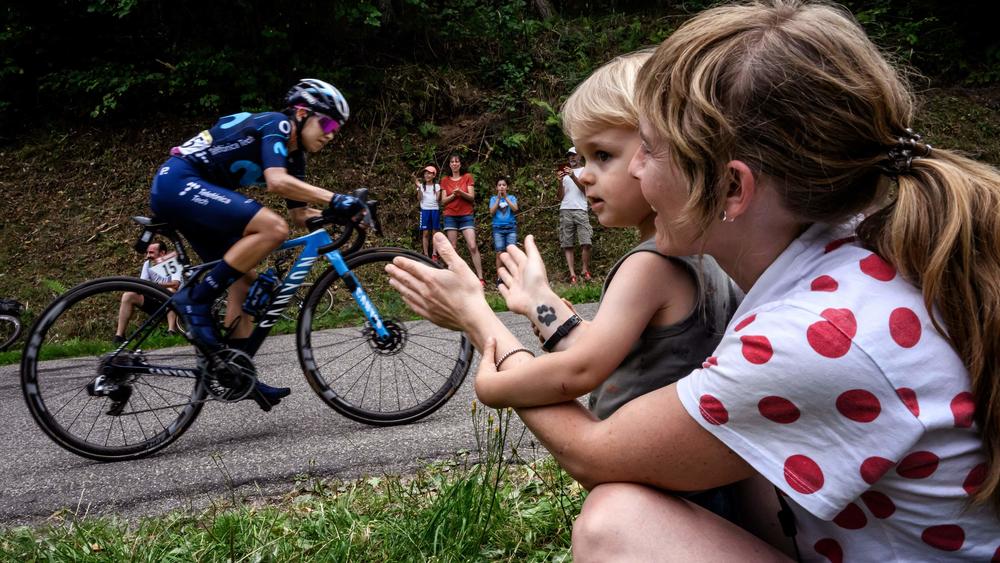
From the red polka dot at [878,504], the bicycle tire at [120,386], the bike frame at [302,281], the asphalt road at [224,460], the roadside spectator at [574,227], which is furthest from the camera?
the roadside spectator at [574,227]

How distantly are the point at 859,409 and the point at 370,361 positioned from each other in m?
3.79

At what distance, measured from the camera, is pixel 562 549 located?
2230mm

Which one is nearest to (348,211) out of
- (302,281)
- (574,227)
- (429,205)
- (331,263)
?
(331,263)

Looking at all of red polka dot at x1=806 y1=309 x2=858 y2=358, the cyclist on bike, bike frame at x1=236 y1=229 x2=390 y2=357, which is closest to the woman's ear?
red polka dot at x1=806 y1=309 x2=858 y2=358

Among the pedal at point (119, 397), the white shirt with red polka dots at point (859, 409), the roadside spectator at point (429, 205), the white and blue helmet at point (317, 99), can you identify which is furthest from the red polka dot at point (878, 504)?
the roadside spectator at point (429, 205)

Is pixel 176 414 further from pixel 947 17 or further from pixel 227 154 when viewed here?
pixel 947 17

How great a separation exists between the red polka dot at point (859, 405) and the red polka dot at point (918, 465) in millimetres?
106

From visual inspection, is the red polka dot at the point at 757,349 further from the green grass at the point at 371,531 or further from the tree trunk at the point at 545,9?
the tree trunk at the point at 545,9

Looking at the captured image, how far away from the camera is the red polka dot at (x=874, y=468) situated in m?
1.09

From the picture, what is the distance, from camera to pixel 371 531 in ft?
7.71

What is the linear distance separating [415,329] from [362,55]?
1048cm

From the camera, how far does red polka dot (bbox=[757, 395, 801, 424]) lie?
3.67ft

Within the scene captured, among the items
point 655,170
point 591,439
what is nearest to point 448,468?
point 591,439

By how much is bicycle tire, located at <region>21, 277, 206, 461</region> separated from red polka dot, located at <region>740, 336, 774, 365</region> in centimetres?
337
